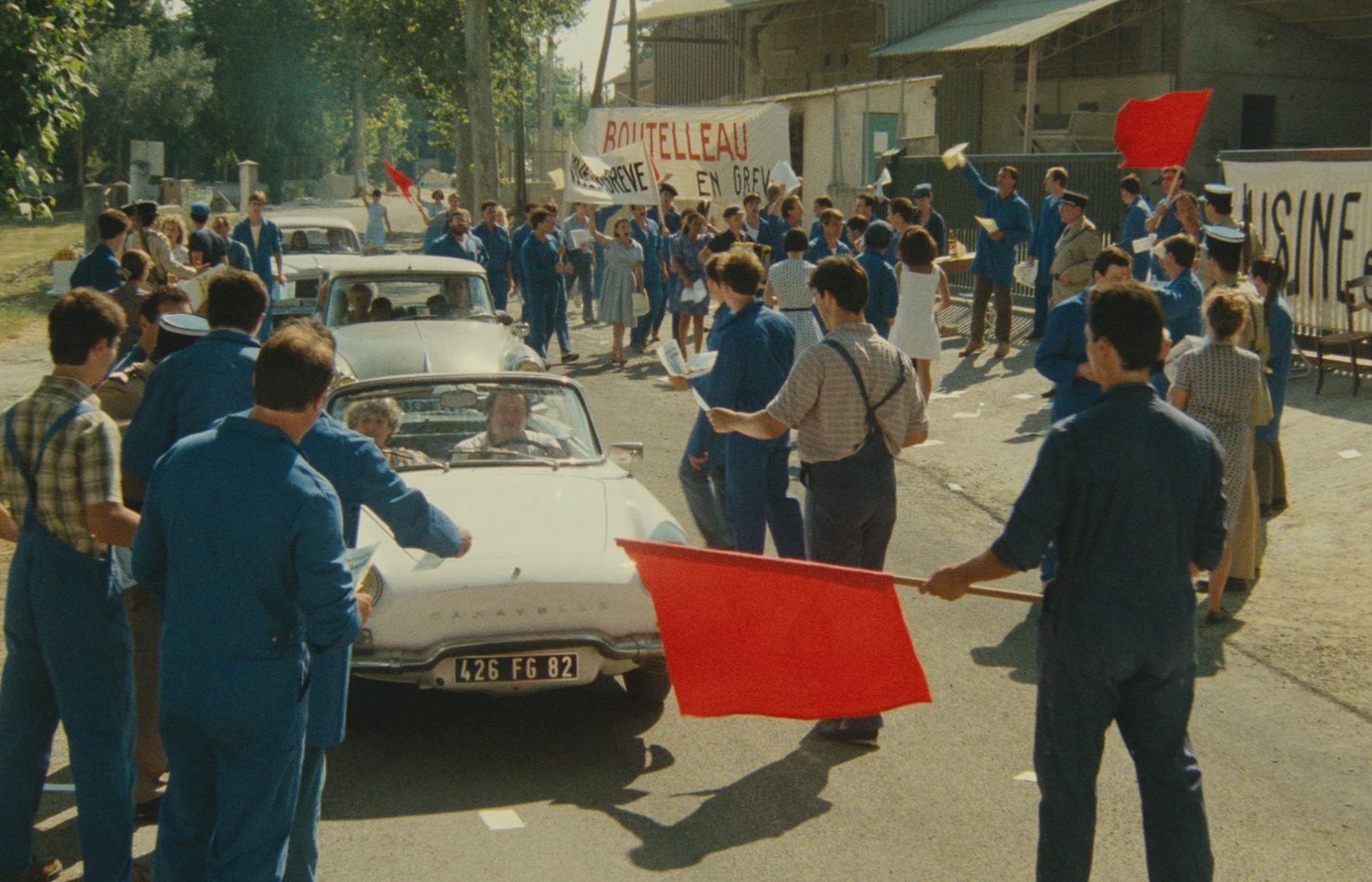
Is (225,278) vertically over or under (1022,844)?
over

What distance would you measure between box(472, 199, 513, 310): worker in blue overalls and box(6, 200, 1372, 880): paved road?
1144 centimetres

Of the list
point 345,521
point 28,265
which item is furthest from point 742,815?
point 28,265

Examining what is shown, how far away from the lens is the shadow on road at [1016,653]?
7.38 m

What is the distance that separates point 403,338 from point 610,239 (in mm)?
8605

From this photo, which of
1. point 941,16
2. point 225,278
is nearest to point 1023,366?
point 225,278

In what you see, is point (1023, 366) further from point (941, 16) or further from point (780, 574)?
point (941, 16)

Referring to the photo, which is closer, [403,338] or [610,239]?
[403,338]

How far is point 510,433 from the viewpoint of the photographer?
757 centimetres

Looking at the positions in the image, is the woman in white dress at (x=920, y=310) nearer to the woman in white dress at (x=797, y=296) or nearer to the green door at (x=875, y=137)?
the woman in white dress at (x=797, y=296)

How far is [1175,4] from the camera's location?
28625mm

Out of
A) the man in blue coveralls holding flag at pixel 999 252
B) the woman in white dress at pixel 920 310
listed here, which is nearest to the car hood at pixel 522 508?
the woman in white dress at pixel 920 310

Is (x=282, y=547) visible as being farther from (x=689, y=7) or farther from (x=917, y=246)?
(x=689, y=7)

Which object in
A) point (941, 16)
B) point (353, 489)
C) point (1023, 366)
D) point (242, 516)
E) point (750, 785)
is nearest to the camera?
point (242, 516)

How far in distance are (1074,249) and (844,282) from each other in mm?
9009
